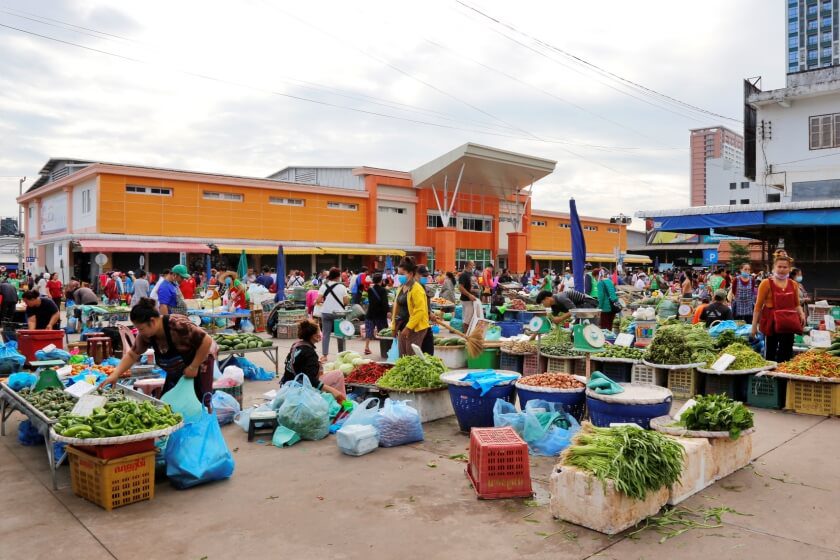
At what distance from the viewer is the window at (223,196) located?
102 feet

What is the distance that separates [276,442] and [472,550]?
2948 mm

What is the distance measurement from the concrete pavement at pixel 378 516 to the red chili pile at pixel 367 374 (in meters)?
1.81

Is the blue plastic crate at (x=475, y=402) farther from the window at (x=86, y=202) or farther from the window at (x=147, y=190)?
the window at (x=86, y=202)

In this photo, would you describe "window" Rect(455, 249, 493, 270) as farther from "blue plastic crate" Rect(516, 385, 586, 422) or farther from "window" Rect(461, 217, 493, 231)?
"blue plastic crate" Rect(516, 385, 586, 422)

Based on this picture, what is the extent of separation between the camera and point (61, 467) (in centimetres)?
560

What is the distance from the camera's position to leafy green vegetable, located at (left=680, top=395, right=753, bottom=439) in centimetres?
495

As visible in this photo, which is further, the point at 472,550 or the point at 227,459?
the point at 227,459

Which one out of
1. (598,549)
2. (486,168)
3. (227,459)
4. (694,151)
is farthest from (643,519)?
(694,151)

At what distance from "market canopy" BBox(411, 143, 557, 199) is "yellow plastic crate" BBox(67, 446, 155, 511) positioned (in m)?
30.9

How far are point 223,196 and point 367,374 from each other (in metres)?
26.3

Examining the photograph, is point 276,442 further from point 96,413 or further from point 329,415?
point 96,413

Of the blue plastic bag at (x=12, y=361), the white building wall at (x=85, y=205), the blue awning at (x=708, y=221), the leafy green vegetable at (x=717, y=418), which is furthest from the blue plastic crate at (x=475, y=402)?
the white building wall at (x=85, y=205)

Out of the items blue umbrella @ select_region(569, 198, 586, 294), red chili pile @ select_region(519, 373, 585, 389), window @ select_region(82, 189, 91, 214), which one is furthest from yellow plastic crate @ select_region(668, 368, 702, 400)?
window @ select_region(82, 189, 91, 214)

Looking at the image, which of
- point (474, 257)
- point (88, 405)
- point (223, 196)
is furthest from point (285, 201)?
point (88, 405)
